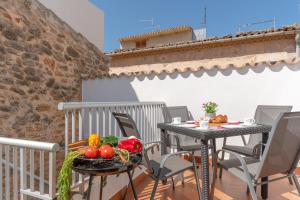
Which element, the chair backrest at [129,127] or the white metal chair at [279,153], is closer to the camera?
the white metal chair at [279,153]

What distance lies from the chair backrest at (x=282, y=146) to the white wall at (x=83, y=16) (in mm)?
4906

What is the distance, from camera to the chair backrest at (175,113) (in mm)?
3982

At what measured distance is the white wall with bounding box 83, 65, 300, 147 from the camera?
3.96 meters

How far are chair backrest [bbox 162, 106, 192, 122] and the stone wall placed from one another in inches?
94.9

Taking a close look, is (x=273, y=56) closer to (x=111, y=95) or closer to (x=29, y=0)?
(x=111, y=95)

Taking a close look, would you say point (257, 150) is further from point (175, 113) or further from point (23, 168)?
point (23, 168)

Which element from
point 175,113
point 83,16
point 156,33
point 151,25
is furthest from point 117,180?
point 151,25

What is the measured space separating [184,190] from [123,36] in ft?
34.7

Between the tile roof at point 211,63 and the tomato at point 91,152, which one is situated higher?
Result: the tile roof at point 211,63

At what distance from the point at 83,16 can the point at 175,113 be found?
155 inches

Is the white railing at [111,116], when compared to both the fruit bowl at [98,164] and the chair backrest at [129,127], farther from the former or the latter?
the fruit bowl at [98,164]

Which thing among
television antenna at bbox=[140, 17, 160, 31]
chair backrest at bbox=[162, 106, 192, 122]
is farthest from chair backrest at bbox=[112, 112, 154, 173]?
television antenna at bbox=[140, 17, 160, 31]

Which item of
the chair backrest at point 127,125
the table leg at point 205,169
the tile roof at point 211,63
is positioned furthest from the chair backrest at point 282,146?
the tile roof at point 211,63

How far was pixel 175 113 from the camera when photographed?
13.5 feet
